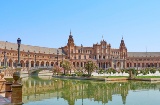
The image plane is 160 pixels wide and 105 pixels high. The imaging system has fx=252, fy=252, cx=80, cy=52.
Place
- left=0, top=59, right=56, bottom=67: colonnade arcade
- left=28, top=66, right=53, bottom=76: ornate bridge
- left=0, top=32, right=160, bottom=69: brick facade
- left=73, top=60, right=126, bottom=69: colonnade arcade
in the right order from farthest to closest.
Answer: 1. left=73, top=60, right=126, bottom=69: colonnade arcade
2. left=0, top=32, right=160, bottom=69: brick facade
3. left=0, top=59, right=56, bottom=67: colonnade arcade
4. left=28, top=66, right=53, bottom=76: ornate bridge

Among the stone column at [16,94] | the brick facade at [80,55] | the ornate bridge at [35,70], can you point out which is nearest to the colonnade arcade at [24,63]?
the brick facade at [80,55]

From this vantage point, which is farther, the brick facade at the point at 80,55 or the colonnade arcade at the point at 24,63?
the brick facade at the point at 80,55

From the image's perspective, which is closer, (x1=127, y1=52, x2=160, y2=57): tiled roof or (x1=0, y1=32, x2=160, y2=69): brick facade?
(x1=0, y1=32, x2=160, y2=69): brick facade

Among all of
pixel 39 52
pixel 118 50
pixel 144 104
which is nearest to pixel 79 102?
pixel 144 104

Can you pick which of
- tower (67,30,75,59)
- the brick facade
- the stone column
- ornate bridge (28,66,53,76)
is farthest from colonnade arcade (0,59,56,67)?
the stone column

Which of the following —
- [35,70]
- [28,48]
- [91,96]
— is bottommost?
[91,96]

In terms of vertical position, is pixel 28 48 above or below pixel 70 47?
below

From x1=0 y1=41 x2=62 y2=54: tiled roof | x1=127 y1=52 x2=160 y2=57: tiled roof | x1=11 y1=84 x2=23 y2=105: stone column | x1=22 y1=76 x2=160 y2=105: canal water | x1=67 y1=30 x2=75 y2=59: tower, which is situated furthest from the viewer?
x1=127 y1=52 x2=160 y2=57: tiled roof

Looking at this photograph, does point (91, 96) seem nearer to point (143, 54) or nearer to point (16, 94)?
point (16, 94)

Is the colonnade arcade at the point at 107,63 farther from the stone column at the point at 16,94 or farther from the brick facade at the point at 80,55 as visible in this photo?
the stone column at the point at 16,94

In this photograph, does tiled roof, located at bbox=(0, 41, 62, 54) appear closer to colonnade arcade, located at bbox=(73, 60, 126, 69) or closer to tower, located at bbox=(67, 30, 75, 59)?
tower, located at bbox=(67, 30, 75, 59)

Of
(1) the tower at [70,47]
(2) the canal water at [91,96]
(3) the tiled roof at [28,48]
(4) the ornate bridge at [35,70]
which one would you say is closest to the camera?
(2) the canal water at [91,96]

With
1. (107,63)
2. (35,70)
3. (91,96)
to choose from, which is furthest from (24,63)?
(91,96)

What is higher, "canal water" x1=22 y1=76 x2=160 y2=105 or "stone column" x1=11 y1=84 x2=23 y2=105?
"stone column" x1=11 y1=84 x2=23 y2=105
